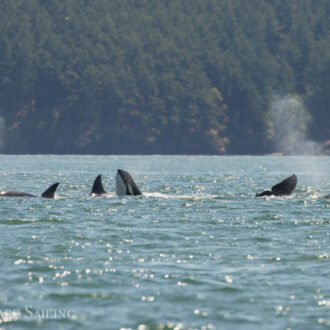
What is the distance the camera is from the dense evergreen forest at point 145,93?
553ft

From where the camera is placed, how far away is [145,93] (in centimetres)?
18300

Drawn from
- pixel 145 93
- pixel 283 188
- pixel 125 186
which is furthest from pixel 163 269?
pixel 145 93

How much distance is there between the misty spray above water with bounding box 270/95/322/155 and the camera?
554ft

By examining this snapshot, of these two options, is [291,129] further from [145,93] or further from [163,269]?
[163,269]

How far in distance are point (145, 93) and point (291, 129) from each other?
104ft

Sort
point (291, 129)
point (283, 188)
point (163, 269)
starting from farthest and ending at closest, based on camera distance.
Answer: point (291, 129) < point (283, 188) < point (163, 269)

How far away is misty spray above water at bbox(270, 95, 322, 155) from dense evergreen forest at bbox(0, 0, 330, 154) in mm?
1328

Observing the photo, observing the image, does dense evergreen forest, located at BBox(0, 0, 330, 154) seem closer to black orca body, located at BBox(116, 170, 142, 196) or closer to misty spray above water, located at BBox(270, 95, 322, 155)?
misty spray above water, located at BBox(270, 95, 322, 155)

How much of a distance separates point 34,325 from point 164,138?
155499mm

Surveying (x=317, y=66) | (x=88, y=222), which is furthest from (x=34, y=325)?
(x=317, y=66)

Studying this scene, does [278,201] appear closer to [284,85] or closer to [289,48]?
[284,85]

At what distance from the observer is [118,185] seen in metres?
36.2

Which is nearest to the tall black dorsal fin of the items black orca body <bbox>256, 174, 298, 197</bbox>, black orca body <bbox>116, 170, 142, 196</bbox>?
black orca body <bbox>256, 174, 298, 197</bbox>

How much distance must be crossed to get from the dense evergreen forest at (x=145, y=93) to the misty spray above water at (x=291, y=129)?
4.36 ft
